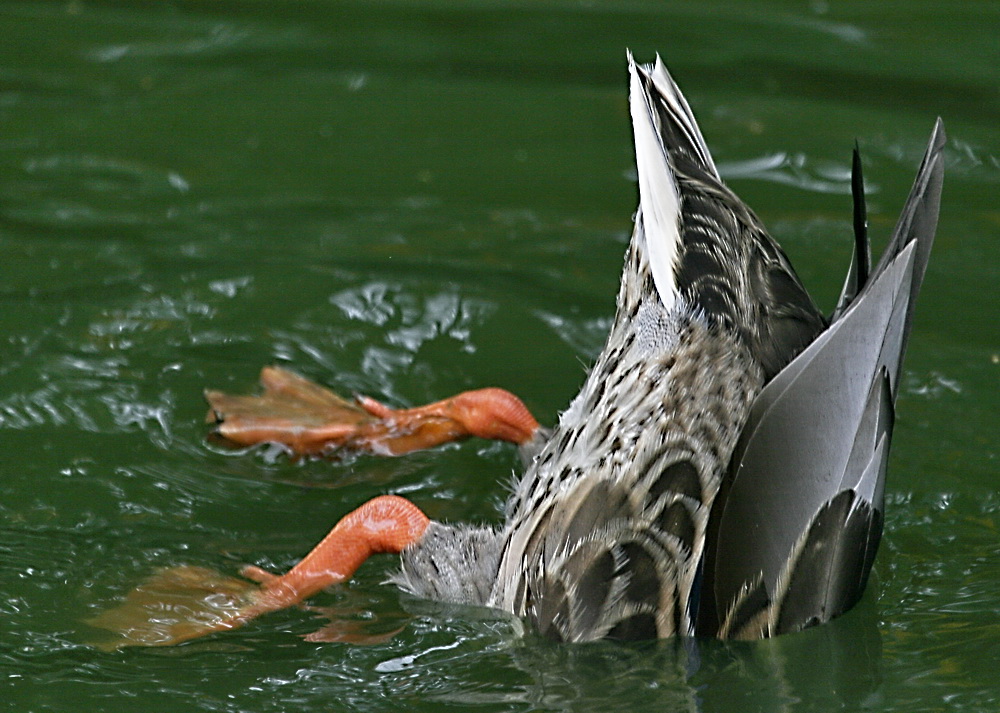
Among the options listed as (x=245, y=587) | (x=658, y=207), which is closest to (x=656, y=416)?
(x=658, y=207)

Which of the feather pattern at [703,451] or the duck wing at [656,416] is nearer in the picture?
the feather pattern at [703,451]

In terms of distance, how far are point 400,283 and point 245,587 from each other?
1.97 m

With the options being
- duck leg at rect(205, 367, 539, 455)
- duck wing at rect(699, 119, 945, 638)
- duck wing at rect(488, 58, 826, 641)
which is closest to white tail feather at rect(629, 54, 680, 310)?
duck wing at rect(488, 58, 826, 641)

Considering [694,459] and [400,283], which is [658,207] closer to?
[694,459]

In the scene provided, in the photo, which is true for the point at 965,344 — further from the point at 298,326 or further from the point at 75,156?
the point at 75,156

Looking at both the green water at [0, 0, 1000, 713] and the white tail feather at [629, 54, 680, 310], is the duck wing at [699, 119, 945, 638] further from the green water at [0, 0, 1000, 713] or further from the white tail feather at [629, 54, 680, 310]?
the white tail feather at [629, 54, 680, 310]

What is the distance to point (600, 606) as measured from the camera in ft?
12.4

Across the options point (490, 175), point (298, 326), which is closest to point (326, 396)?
point (298, 326)

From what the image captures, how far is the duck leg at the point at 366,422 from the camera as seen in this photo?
4828 mm

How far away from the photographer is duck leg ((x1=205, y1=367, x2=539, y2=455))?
483 cm

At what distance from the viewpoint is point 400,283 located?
19.1ft

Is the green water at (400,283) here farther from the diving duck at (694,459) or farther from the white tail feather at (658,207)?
the white tail feather at (658,207)

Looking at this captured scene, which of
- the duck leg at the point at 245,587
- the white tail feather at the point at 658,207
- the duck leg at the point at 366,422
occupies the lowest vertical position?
the duck leg at the point at 245,587

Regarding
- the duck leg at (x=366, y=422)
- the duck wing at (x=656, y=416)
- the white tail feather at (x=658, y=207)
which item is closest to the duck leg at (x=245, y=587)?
the duck wing at (x=656, y=416)
